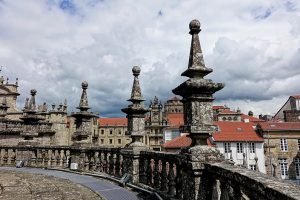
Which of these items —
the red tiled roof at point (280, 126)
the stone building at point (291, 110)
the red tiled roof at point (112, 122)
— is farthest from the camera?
the red tiled roof at point (112, 122)

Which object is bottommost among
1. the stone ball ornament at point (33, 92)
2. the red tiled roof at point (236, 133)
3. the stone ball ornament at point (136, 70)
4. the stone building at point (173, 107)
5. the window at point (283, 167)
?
the window at point (283, 167)

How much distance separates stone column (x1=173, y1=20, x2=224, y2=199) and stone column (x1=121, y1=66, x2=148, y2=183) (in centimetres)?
348

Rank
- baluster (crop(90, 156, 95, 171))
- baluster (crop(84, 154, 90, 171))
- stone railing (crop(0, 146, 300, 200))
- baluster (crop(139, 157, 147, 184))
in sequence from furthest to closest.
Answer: baluster (crop(84, 154, 90, 171))
baluster (crop(90, 156, 95, 171))
baluster (crop(139, 157, 147, 184))
stone railing (crop(0, 146, 300, 200))

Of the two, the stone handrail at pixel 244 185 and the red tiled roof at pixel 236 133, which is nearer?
the stone handrail at pixel 244 185

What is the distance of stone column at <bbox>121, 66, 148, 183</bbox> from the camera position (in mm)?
8375

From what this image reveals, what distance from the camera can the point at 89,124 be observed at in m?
11.8


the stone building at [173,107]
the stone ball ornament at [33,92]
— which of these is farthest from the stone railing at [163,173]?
the stone building at [173,107]

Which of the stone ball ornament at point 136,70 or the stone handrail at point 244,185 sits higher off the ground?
the stone ball ornament at point 136,70

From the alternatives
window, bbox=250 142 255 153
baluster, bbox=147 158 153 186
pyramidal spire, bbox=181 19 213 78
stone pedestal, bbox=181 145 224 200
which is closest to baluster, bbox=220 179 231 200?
stone pedestal, bbox=181 145 224 200

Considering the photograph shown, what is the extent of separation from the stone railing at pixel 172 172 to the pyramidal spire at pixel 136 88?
1792mm

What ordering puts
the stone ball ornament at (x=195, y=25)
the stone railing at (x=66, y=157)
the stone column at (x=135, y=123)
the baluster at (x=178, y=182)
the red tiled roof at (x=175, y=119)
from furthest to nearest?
the red tiled roof at (x=175, y=119), the stone railing at (x=66, y=157), the stone column at (x=135, y=123), the baluster at (x=178, y=182), the stone ball ornament at (x=195, y=25)

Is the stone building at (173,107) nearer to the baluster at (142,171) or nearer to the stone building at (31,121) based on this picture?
the stone building at (31,121)

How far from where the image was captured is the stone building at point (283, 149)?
4466 centimetres

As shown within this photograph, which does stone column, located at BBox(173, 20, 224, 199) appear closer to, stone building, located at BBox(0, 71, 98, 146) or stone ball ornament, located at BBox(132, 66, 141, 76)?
stone ball ornament, located at BBox(132, 66, 141, 76)
